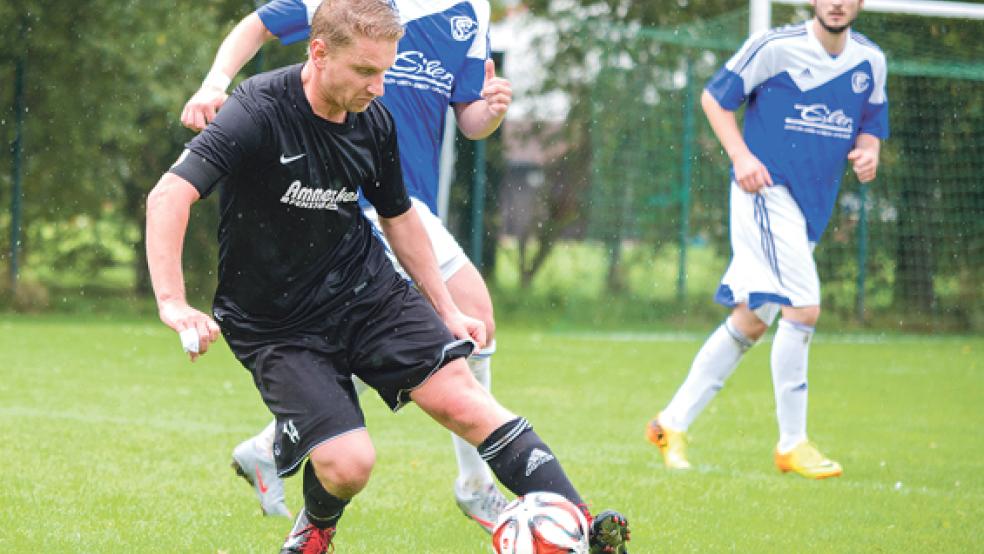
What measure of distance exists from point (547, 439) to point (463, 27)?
295cm

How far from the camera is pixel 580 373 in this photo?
11070 millimetres

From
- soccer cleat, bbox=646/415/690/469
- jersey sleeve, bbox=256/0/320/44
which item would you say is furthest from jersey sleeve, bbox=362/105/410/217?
soccer cleat, bbox=646/415/690/469

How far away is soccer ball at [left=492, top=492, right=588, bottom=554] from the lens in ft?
12.0

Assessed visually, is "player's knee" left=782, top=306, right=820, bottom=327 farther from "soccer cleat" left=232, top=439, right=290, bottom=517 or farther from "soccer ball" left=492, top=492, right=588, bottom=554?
"soccer ball" left=492, top=492, right=588, bottom=554

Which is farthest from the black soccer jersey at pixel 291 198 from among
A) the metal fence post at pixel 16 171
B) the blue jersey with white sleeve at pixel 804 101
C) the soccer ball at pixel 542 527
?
the metal fence post at pixel 16 171

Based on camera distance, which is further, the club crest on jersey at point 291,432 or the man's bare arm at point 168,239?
the club crest on jersey at point 291,432

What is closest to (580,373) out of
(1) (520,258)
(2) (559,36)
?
(1) (520,258)

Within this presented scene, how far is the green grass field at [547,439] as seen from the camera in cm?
503

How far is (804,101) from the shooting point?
6816 mm

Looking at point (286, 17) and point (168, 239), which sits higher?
point (286, 17)

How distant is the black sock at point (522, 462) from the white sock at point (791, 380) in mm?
2923

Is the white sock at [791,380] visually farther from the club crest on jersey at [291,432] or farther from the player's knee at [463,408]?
the club crest on jersey at [291,432]

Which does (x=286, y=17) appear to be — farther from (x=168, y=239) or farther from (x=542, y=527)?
(x=542, y=527)

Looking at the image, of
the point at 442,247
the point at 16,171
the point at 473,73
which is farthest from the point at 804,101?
the point at 16,171
